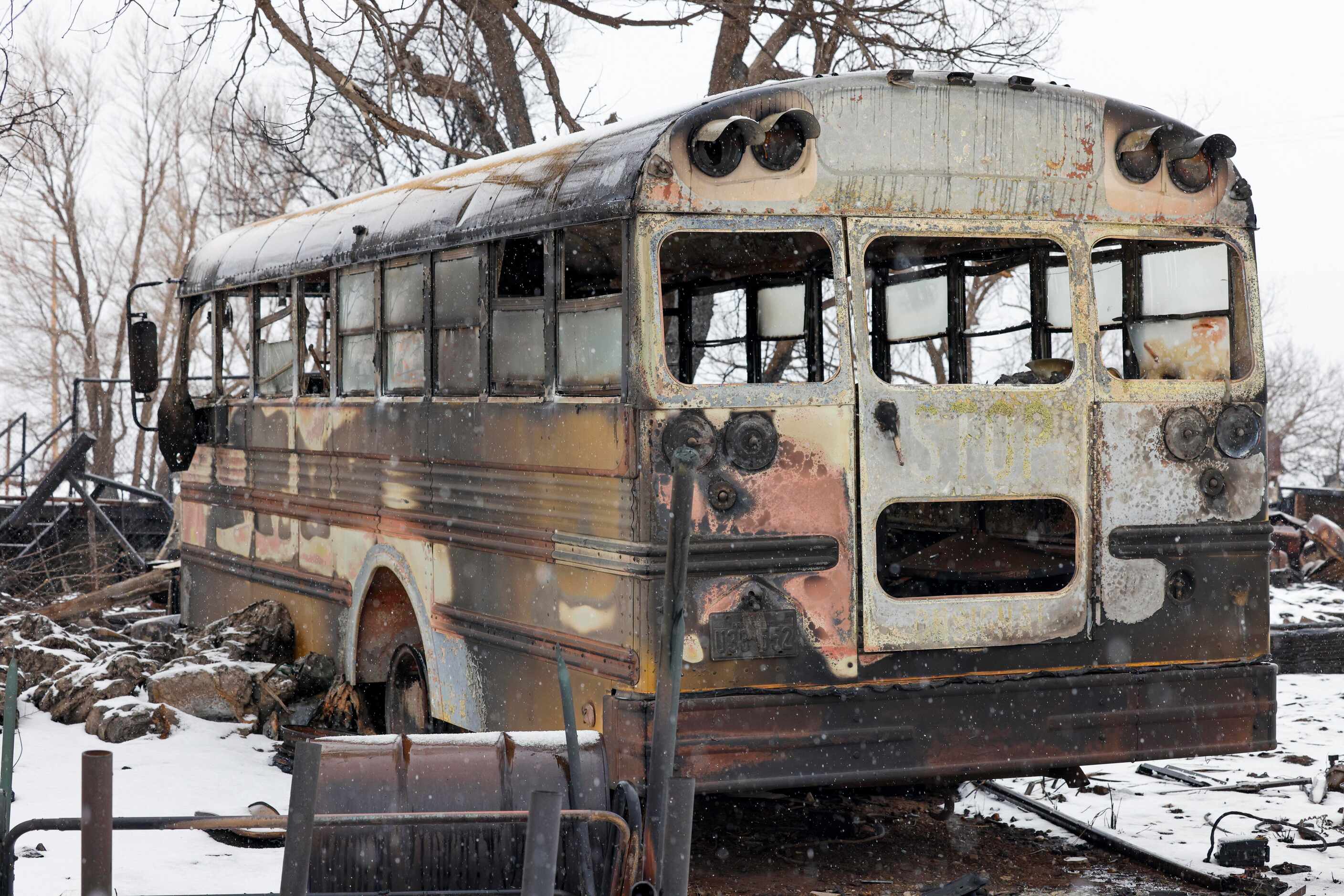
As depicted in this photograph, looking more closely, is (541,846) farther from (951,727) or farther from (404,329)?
(404,329)

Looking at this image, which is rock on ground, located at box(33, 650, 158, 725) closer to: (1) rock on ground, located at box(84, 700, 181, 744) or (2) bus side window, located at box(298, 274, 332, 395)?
(1) rock on ground, located at box(84, 700, 181, 744)

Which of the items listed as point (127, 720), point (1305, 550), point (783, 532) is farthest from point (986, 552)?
point (1305, 550)

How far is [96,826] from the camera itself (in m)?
2.95

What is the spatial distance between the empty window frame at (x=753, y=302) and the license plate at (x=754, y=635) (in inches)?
62.2

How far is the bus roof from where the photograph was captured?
511 cm

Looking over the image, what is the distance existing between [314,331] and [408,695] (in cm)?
199

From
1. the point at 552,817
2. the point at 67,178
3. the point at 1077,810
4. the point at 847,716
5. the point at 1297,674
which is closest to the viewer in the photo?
the point at 552,817

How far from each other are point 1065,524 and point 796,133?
1.95 metres

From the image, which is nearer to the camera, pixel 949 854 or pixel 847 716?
pixel 847 716

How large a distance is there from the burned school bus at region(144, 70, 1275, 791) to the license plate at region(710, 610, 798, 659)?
0.01m

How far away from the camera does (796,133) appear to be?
5160mm

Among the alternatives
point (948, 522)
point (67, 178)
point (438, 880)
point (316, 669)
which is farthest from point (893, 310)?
point (67, 178)

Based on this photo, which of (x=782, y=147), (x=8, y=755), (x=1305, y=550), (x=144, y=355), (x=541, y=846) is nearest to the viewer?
(x=541, y=846)

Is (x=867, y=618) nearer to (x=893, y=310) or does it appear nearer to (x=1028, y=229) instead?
(x=1028, y=229)
